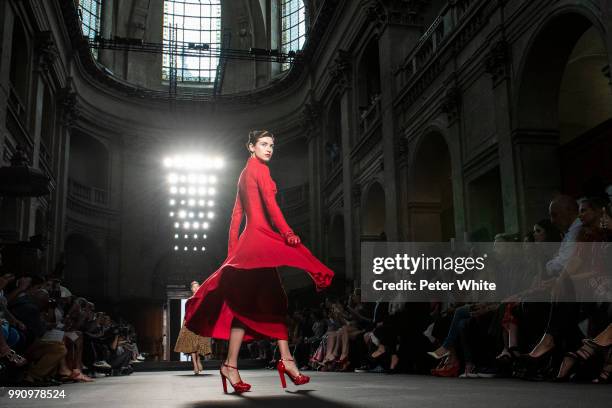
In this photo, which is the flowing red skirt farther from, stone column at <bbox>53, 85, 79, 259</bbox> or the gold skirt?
stone column at <bbox>53, 85, 79, 259</bbox>

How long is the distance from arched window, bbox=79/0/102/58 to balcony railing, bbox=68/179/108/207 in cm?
592

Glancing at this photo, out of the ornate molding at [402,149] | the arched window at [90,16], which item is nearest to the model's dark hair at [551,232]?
the ornate molding at [402,149]

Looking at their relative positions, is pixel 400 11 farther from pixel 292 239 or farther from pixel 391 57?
pixel 292 239

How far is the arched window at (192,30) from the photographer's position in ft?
98.3

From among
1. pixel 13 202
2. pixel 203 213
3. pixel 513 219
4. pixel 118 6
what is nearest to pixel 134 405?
pixel 513 219

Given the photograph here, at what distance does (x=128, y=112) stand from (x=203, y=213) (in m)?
5.29

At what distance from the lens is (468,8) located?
12.6 m

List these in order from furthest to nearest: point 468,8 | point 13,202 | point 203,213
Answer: point 203,213 → point 13,202 → point 468,8

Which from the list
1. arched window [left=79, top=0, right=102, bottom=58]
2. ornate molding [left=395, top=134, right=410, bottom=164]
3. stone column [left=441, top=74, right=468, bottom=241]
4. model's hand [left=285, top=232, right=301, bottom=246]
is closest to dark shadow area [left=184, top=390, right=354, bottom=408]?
model's hand [left=285, top=232, right=301, bottom=246]

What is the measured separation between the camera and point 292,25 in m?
28.6

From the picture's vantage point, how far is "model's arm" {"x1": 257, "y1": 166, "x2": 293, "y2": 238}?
476cm

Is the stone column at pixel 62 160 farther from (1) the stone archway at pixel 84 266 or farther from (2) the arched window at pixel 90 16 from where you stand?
(2) the arched window at pixel 90 16

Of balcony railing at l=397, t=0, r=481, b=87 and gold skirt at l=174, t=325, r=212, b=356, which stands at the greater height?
balcony railing at l=397, t=0, r=481, b=87

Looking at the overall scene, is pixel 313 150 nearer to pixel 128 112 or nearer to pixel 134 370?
pixel 128 112
